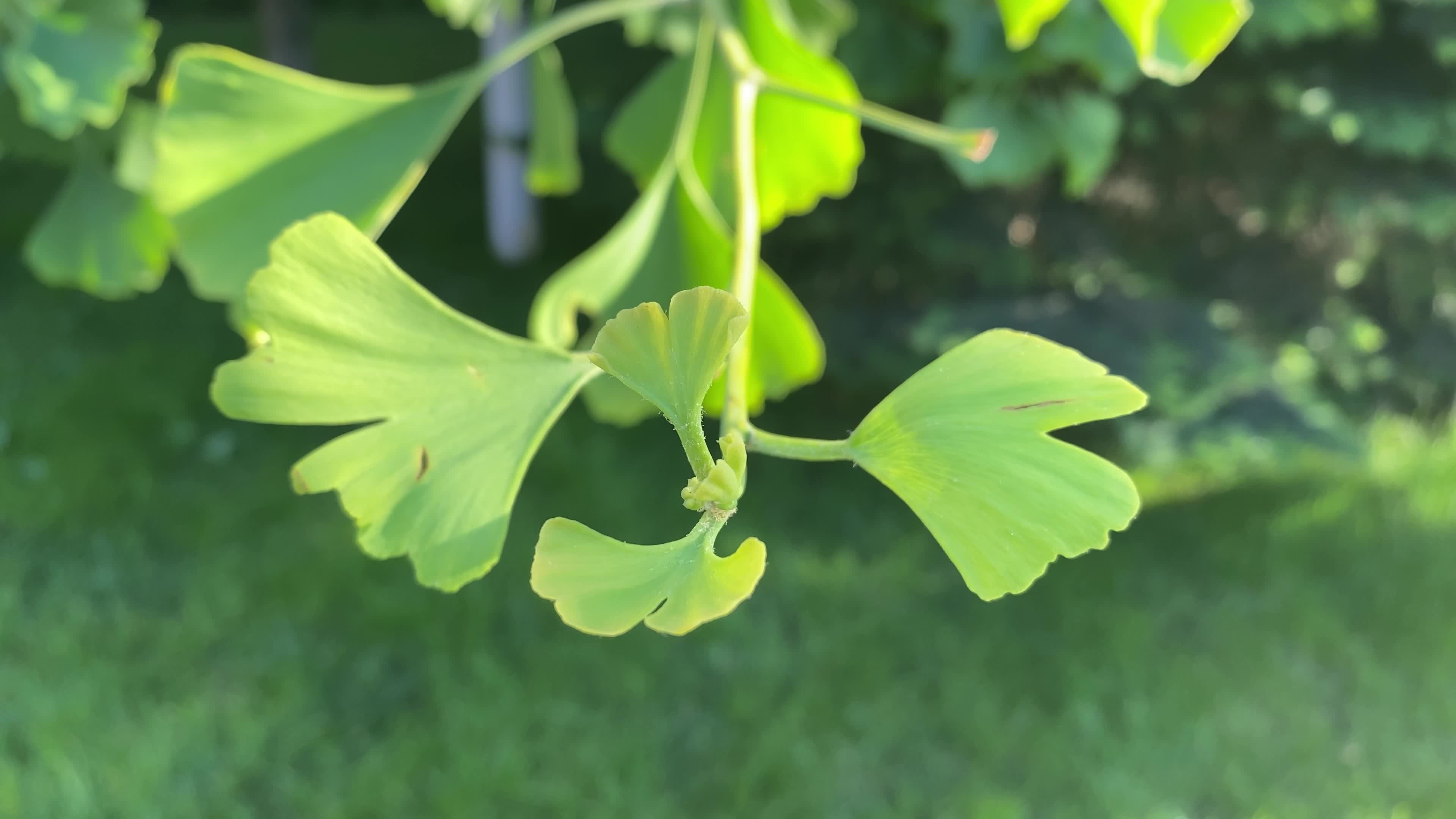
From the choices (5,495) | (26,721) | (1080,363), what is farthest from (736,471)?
(5,495)

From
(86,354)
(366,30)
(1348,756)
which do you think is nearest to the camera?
(1348,756)

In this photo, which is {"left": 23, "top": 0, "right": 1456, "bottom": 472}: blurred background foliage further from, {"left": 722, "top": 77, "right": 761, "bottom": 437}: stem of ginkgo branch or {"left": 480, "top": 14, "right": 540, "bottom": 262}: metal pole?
{"left": 480, "top": 14, "right": 540, "bottom": 262}: metal pole

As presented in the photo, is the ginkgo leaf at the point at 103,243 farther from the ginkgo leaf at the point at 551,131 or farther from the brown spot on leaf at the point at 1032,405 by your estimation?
the brown spot on leaf at the point at 1032,405

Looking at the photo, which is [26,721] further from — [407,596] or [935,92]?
[935,92]

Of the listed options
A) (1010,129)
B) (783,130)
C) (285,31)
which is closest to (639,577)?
(783,130)

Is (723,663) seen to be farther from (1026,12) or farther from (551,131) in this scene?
(1026,12)

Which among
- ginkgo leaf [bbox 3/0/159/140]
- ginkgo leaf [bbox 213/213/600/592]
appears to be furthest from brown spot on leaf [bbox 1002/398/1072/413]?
ginkgo leaf [bbox 3/0/159/140]
